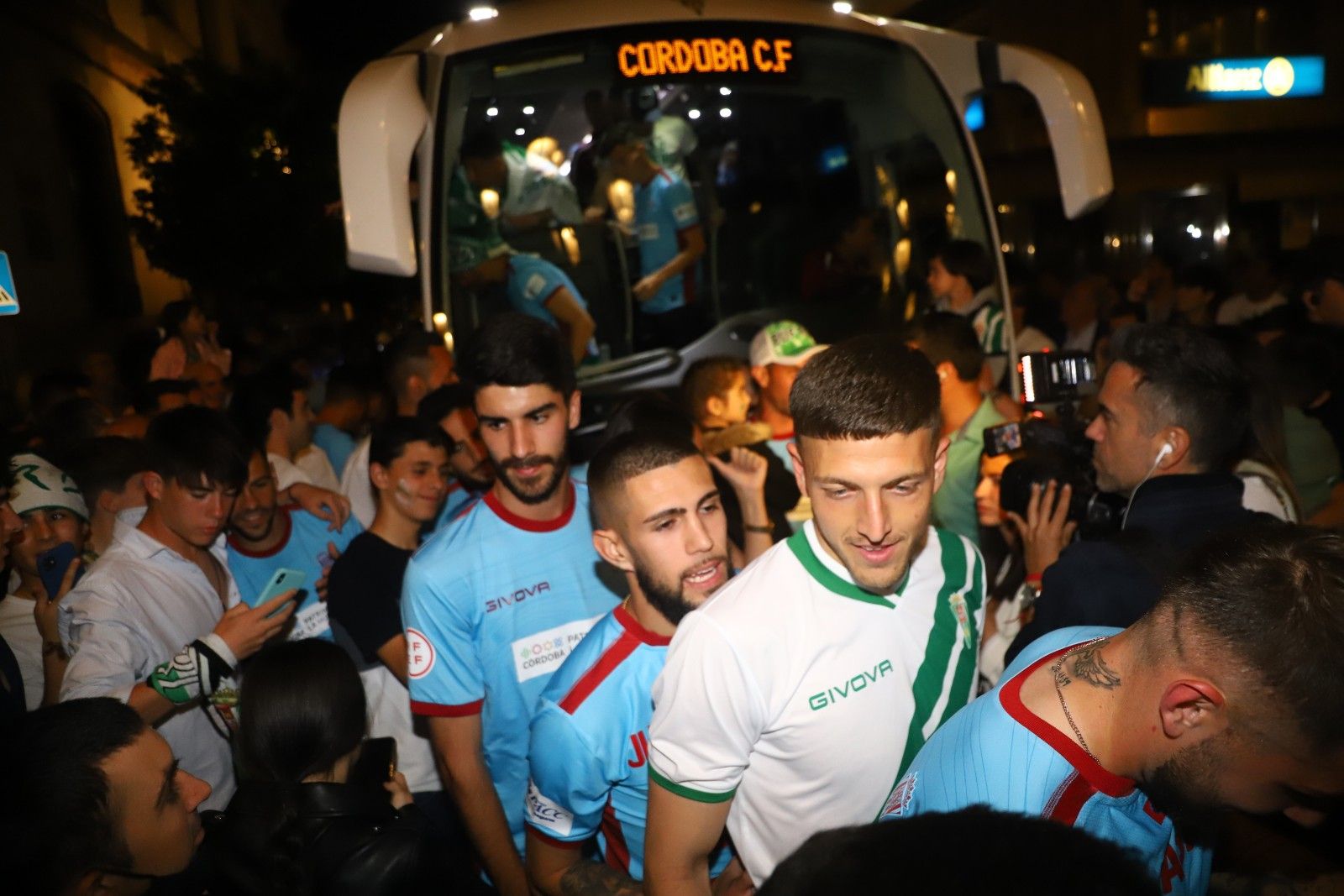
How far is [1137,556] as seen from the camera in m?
2.24

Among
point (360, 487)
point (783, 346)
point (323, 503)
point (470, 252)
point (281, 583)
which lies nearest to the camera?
point (281, 583)

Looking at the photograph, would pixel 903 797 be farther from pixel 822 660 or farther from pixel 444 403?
pixel 444 403

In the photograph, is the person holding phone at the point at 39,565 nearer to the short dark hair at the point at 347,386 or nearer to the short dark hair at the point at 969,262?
the short dark hair at the point at 347,386

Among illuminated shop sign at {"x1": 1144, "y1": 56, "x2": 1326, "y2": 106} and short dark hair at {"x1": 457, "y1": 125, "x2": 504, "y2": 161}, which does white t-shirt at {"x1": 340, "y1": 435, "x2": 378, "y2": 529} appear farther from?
illuminated shop sign at {"x1": 1144, "y1": 56, "x2": 1326, "y2": 106}

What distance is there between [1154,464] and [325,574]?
109 inches

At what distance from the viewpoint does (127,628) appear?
285cm

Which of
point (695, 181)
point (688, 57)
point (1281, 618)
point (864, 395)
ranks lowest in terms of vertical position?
point (1281, 618)

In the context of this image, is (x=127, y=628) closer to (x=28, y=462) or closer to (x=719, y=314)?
(x=28, y=462)

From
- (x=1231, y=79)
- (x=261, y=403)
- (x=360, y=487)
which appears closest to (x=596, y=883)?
(x=360, y=487)

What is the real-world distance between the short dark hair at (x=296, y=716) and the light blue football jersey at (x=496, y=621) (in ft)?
1.01

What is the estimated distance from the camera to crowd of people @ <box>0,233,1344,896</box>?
1.44m

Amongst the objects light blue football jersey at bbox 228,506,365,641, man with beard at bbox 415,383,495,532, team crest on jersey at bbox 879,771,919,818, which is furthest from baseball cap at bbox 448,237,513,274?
team crest on jersey at bbox 879,771,919,818

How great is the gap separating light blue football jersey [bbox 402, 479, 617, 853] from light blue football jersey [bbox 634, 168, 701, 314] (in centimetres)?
246

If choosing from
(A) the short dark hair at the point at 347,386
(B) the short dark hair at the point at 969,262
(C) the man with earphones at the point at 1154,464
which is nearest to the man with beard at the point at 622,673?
(C) the man with earphones at the point at 1154,464
